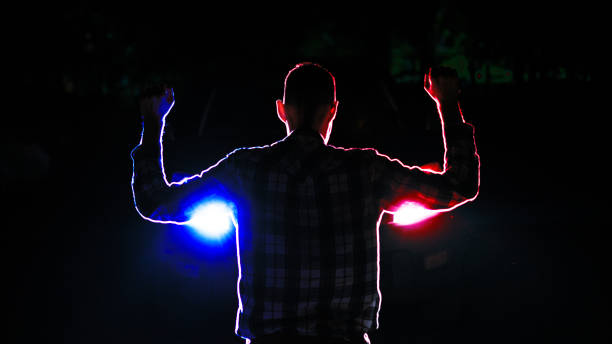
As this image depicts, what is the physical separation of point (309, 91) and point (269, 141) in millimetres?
3188

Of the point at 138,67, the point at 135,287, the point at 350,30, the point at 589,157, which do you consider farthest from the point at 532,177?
the point at 138,67

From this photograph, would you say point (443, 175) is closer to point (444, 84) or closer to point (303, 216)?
point (444, 84)

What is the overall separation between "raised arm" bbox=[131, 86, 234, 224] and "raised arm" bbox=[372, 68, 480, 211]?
19.3 inches

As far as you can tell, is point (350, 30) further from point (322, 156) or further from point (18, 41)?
point (322, 156)

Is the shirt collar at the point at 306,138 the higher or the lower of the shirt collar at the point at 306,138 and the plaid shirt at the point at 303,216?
the higher

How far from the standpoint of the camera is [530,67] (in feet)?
38.9

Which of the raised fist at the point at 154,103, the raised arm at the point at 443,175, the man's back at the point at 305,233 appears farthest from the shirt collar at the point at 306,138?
the raised fist at the point at 154,103

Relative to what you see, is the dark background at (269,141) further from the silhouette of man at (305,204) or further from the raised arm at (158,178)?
the silhouette of man at (305,204)

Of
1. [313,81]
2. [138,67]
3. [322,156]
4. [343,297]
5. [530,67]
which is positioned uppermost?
[138,67]

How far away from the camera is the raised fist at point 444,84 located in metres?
1.71

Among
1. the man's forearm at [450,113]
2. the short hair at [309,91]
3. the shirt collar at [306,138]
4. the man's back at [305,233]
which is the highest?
the short hair at [309,91]

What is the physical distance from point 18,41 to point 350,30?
10.8m

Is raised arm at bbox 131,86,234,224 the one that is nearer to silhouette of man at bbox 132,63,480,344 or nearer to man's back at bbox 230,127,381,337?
silhouette of man at bbox 132,63,480,344

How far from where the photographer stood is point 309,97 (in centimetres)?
160
